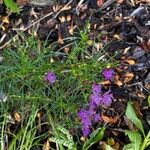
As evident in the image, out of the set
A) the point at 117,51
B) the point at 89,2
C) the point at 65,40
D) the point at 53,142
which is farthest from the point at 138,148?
the point at 89,2

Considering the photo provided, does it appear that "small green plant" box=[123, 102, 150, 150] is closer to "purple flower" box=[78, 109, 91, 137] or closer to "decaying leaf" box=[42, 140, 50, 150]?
"purple flower" box=[78, 109, 91, 137]

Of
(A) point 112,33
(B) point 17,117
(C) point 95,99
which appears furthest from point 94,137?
(A) point 112,33

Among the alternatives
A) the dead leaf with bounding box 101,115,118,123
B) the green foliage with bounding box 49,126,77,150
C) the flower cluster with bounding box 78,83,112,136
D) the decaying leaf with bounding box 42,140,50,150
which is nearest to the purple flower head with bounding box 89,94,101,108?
the flower cluster with bounding box 78,83,112,136

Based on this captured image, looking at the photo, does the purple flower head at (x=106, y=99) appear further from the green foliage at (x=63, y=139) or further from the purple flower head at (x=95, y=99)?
the green foliage at (x=63, y=139)

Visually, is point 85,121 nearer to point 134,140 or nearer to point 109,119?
point 109,119

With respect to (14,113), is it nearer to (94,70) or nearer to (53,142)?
(53,142)

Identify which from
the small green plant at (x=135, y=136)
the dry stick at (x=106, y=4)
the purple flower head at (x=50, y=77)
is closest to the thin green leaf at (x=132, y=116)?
the small green plant at (x=135, y=136)

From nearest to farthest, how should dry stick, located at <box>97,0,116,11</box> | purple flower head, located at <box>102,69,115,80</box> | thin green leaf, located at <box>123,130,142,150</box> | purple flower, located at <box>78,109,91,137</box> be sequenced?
thin green leaf, located at <box>123,130,142,150</box>, purple flower, located at <box>78,109,91,137</box>, purple flower head, located at <box>102,69,115,80</box>, dry stick, located at <box>97,0,116,11</box>
